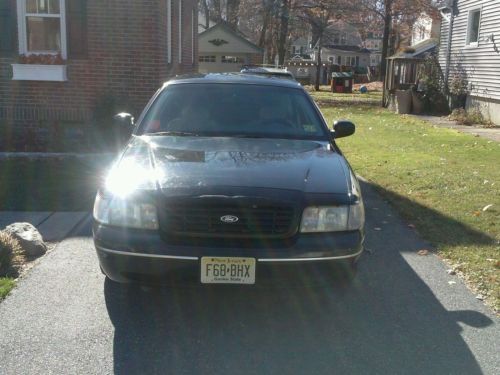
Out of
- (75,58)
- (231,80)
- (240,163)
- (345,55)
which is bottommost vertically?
(240,163)

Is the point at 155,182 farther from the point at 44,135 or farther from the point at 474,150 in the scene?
the point at 474,150

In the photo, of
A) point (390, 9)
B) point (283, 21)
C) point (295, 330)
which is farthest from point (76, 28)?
point (390, 9)

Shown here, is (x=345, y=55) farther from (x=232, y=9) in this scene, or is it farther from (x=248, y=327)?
(x=248, y=327)

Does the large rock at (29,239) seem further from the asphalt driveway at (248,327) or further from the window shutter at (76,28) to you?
the window shutter at (76,28)

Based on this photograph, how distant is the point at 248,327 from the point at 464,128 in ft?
44.8

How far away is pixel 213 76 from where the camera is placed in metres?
5.82

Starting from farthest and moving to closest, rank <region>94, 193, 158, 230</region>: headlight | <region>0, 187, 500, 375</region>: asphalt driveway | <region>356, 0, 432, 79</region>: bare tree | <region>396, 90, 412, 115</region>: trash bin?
<region>356, 0, 432, 79</region>: bare tree → <region>396, 90, 412, 115</region>: trash bin → <region>94, 193, 158, 230</region>: headlight → <region>0, 187, 500, 375</region>: asphalt driveway

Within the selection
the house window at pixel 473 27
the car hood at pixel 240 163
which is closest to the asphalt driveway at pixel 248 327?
the car hood at pixel 240 163

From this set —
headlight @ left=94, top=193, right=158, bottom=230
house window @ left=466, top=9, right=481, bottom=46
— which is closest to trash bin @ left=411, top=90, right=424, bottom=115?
house window @ left=466, top=9, right=481, bottom=46

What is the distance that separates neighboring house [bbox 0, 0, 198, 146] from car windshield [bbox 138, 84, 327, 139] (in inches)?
190

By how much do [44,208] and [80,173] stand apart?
73.7 inches

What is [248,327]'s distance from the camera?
3.85 meters

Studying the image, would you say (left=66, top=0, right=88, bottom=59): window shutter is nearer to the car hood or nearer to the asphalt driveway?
the car hood

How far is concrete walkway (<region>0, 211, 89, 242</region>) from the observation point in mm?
5738
